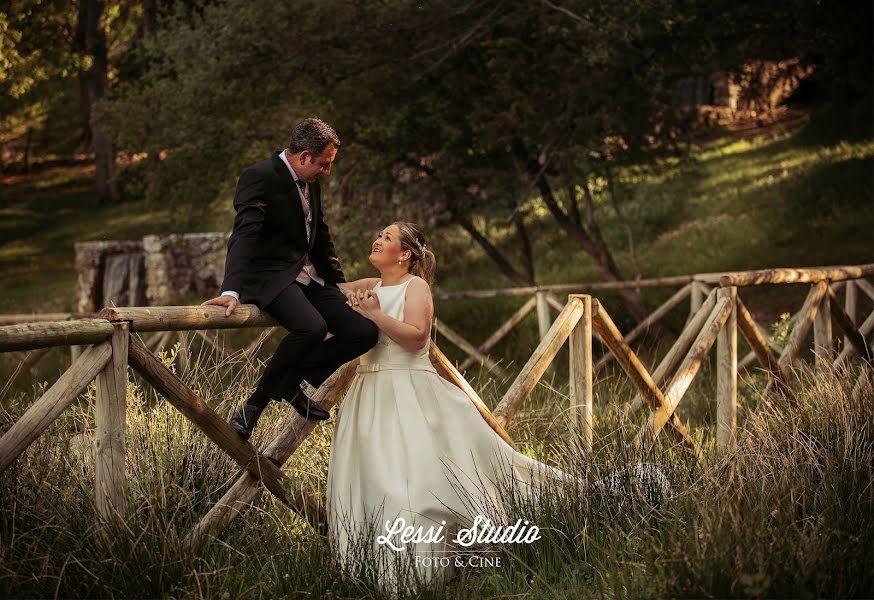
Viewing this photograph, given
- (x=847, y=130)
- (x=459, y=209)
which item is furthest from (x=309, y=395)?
(x=847, y=130)

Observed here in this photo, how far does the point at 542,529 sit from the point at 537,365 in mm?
1243

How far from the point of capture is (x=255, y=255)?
4.16 metres

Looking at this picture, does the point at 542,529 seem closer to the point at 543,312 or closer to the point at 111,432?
the point at 111,432

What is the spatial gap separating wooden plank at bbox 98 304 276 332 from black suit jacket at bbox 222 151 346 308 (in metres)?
0.16

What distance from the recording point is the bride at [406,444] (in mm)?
4176

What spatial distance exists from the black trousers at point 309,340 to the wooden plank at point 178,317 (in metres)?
0.18

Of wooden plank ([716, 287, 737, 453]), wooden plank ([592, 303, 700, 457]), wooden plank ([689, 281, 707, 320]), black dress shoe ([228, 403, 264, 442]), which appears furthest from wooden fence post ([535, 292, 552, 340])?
black dress shoe ([228, 403, 264, 442])

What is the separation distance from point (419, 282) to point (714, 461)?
190 centimetres

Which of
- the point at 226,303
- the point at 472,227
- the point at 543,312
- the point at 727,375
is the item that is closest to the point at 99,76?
the point at 472,227

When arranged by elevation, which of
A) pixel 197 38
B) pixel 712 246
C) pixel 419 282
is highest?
pixel 197 38

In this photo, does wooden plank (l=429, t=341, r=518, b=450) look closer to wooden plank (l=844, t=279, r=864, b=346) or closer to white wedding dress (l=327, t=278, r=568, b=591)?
white wedding dress (l=327, t=278, r=568, b=591)

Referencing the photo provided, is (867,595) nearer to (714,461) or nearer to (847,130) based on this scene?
(714,461)

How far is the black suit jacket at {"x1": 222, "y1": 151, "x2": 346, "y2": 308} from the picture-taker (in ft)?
13.2

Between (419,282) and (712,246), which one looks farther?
(712,246)
